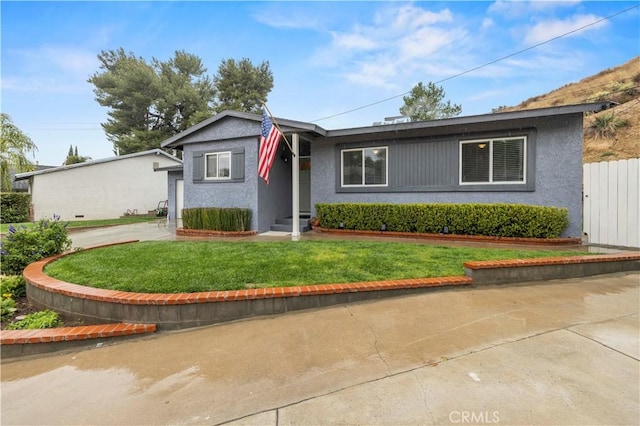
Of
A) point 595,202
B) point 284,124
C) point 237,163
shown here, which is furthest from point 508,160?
point 237,163

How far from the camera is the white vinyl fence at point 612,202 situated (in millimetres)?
6211

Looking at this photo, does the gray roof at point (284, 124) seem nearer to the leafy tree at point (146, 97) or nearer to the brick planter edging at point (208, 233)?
the brick planter edging at point (208, 233)

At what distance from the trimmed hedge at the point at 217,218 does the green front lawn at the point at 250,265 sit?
270 centimetres

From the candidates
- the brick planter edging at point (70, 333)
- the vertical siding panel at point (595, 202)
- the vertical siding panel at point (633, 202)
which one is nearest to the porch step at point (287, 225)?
the brick planter edging at point (70, 333)

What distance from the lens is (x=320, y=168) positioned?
1009 centimetres

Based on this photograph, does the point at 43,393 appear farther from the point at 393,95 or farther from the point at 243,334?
the point at 393,95

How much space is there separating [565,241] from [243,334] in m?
7.73

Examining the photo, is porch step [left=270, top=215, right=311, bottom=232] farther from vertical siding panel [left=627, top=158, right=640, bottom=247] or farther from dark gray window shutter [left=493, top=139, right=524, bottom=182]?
vertical siding panel [left=627, top=158, right=640, bottom=247]

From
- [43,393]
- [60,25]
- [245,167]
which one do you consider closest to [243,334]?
[43,393]

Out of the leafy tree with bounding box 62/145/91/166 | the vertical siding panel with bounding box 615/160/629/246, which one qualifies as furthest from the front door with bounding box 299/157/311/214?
the leafy tree with bounding box 62/145/91/166

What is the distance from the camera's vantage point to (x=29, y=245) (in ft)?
17.2

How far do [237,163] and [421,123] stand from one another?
586 centimetres

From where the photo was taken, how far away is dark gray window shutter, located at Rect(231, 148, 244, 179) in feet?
32.4

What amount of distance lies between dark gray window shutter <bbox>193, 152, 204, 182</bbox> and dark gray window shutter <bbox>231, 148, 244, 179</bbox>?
138 cm
